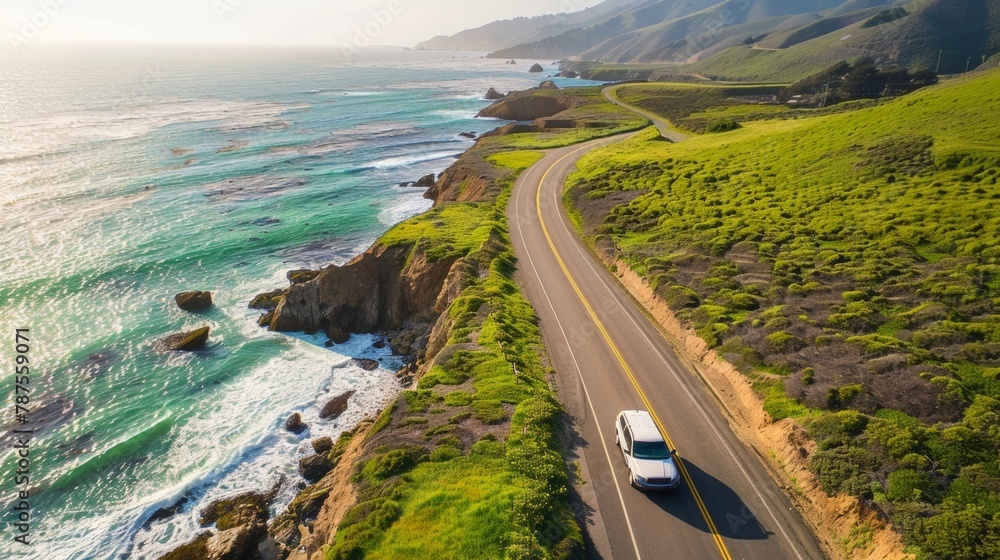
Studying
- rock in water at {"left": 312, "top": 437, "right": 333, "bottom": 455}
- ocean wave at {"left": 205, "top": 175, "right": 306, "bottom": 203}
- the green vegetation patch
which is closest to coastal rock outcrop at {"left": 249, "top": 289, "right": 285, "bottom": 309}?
the green vegetation patch

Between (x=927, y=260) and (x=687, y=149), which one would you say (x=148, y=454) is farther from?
(x=687, y=149)

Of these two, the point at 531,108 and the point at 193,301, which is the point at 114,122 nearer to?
the point at 531,108

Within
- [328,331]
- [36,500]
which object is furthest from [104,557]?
[328,331]

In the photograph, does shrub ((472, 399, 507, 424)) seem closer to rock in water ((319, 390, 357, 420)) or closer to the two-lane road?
the two-lane road

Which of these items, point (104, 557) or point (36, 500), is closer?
point (104, 557)

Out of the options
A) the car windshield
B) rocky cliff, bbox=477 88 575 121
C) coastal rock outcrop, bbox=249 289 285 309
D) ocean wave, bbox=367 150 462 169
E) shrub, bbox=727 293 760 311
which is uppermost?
rocky cliff, bbox=477 88 575 121

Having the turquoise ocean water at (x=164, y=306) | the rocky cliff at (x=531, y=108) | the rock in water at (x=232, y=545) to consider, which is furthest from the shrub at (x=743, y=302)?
the rocky cliff at (x=531, y=108)
